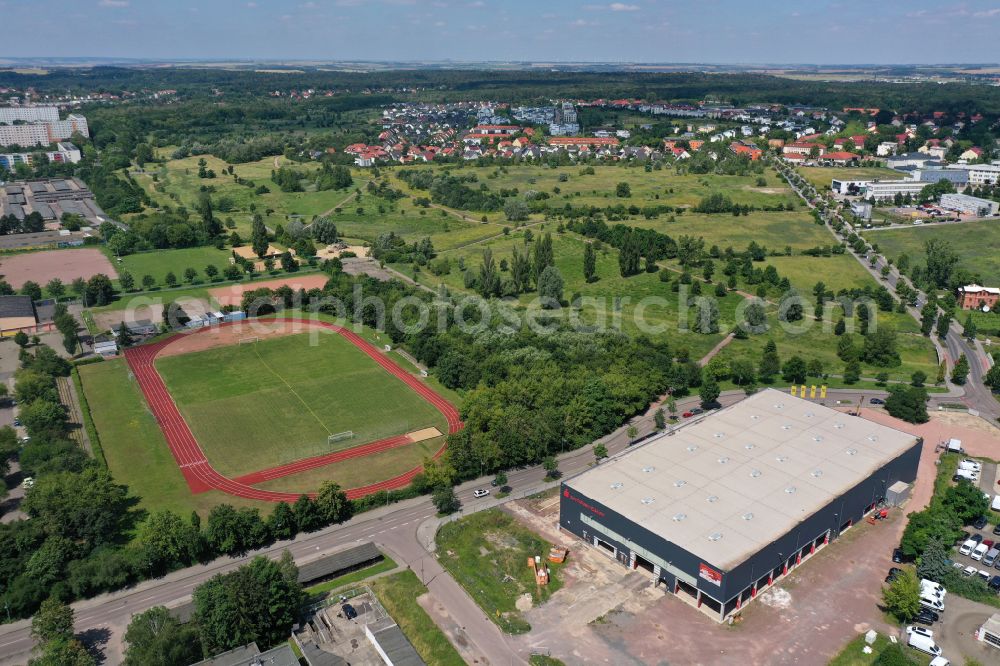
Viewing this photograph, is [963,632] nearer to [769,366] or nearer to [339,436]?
[769,366]

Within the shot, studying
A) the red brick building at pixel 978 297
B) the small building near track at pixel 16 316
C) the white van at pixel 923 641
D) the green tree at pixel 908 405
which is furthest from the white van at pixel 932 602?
the small building near track at pixel 16 316

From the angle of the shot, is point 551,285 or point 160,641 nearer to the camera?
point 160,641

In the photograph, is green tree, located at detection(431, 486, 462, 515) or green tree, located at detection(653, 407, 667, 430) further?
green tree, located at detection(653, 407, 667, 430)

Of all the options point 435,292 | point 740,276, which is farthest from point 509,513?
point 740,276

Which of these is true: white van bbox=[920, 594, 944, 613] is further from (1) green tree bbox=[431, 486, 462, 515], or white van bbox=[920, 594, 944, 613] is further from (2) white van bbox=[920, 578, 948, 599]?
(1) green tree bbox=[431, 486, 462, 515]

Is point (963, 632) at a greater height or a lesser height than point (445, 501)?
lesser

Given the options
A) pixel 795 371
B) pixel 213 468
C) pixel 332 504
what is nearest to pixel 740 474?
pixel 795 371

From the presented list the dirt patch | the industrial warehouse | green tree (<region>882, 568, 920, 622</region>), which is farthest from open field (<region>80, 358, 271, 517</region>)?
green tree (<region>882, 568, 920, 622</region>)
